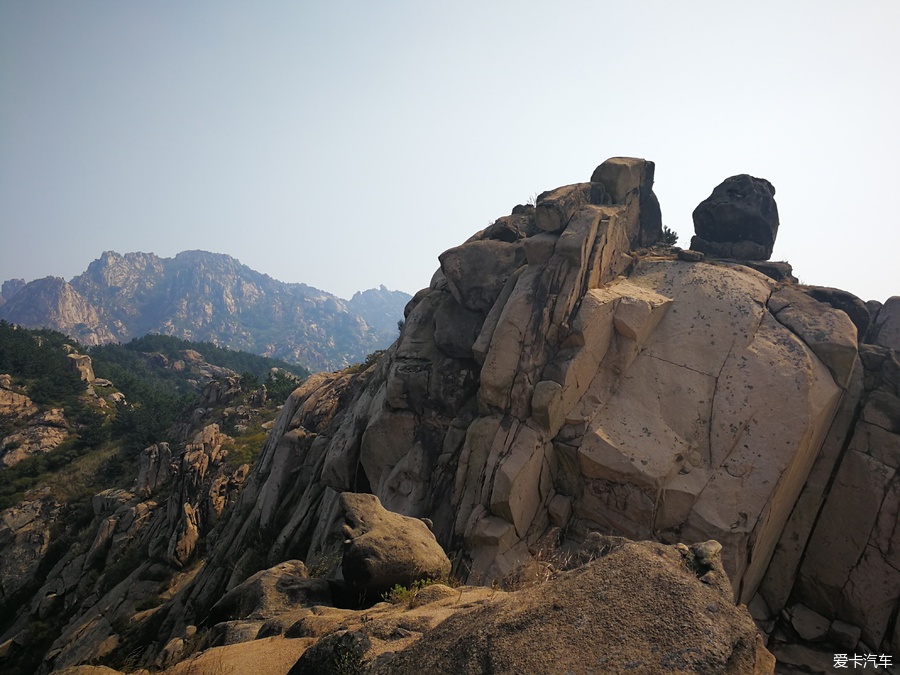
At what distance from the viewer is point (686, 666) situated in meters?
5.03

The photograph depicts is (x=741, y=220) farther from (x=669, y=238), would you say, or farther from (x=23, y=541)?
(x=23, y=541)

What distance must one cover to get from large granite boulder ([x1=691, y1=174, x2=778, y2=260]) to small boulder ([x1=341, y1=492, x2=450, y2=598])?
19.9m

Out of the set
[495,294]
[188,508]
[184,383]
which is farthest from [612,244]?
[184,383]

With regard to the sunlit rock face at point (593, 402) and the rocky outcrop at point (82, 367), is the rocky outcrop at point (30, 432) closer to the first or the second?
the rocky outcrop at point (82, 367)

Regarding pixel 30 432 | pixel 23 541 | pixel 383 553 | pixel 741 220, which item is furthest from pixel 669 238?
pixel 30 432

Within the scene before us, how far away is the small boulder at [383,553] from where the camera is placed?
1060cm

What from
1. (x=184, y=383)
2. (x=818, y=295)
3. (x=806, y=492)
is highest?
(x=818, y=295)

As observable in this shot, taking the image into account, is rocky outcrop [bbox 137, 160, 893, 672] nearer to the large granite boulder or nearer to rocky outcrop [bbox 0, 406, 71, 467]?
the large granite boulder

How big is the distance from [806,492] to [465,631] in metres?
16.9

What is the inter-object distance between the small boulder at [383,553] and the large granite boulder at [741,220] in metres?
19.9

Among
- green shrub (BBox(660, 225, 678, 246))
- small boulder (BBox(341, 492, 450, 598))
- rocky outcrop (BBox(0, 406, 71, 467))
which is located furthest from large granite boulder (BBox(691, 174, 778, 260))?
rocky outcrop (BBox(0, 406, 71, 467))

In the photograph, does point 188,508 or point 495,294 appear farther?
point 188,508

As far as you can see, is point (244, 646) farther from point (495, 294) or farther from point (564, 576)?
point (495, 294)

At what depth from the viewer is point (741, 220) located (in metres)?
23.4
